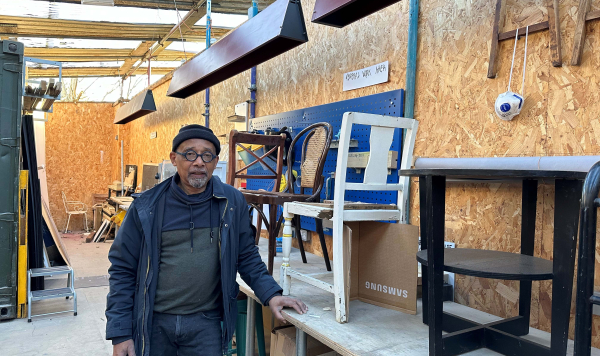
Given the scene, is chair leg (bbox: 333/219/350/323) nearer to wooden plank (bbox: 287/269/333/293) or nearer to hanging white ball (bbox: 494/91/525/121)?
wooden plank (bbox: 287/269/333/293)

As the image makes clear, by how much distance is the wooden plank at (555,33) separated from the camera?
1774mm

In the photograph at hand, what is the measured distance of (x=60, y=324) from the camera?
12.4 ft

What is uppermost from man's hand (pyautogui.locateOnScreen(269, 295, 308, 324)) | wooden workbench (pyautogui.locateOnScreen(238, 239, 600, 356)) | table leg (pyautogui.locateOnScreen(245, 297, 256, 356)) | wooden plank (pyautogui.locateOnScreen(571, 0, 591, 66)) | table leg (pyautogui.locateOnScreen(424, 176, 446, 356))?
wooden plank (pyautogui.locateOnScreen(571, 0, 591, 66))

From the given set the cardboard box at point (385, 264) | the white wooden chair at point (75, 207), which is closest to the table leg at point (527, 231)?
the cardboard box at point (385, 264)

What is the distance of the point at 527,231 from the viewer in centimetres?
185

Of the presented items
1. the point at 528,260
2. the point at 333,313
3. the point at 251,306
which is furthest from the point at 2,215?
the point at 528,260

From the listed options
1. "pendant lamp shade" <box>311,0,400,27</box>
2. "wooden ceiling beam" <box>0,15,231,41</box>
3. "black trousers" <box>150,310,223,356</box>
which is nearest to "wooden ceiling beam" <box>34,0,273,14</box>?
"wooden ceiling beam" <box>0,15,231,41</box>

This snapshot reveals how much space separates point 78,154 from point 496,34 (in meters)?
11.1

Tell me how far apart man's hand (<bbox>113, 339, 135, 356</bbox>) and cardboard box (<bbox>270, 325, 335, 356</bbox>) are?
797mm

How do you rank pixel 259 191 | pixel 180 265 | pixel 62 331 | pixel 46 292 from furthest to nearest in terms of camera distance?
pixel 46 292 → pixel 62 331 → pixel 259 191 → pixel 180 265

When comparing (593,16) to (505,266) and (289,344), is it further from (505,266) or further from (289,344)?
(289,344)

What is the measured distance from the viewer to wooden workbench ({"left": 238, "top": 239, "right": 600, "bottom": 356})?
1.63 meters

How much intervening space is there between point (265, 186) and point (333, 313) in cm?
228

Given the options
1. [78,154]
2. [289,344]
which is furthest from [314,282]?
[78,154]
